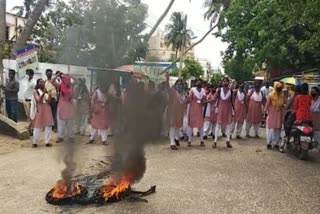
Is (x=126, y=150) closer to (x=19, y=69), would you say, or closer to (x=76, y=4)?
(x=76, y=4)

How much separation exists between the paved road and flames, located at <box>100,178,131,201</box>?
150 millimetres

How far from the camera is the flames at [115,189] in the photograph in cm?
653

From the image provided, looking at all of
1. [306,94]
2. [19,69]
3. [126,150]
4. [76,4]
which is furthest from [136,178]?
[19,69]

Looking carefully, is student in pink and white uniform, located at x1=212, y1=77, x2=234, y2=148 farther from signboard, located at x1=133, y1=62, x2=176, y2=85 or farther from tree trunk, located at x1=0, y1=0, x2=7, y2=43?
tree trunk, located at x1=0, y1=0, x2=7, y2=43

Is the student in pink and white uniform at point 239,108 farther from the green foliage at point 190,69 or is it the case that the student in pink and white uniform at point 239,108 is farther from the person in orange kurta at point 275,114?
the green foliage at point 190,69

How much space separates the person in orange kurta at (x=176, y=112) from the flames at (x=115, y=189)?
13.4 ft

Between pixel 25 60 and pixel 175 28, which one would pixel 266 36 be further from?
pixel 25 60

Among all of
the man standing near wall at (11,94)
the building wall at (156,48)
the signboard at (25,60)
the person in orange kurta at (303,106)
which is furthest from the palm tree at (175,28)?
the man standing near wall at (11,94)

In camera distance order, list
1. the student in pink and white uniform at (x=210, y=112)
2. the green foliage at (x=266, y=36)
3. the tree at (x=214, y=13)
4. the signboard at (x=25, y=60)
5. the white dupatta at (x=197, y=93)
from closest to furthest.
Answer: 1. the white dupatta at (x=197, y=93)
2. the student in pink and white uniform at (x=210, y=112)
3. the signboard at (x=25, y=60)
4. the green foliage at (x=266, y=36)
5. the tree at (x=214, y=13)

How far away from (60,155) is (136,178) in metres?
1.33

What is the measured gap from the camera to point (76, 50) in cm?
637

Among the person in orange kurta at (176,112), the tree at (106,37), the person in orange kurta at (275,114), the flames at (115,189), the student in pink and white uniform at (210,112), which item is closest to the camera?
the tree at (106,37)

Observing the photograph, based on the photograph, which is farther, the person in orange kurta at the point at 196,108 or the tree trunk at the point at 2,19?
the tree trunk at the point at 2,19

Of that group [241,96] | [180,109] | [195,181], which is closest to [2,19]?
[180,109]
